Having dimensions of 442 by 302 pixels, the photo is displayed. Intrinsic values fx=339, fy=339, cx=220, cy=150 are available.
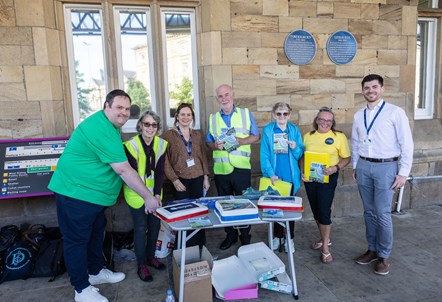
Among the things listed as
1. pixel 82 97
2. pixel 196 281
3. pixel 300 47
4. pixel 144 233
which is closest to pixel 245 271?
pixel 196 281

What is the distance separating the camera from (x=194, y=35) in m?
A: 4.60

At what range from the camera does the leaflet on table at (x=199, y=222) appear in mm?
2584

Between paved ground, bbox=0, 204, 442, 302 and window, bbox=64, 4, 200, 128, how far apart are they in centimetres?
207

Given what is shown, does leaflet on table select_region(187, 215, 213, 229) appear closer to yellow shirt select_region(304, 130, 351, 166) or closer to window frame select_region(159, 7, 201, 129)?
yellow shirt select_region(304, 130, 351, 166)

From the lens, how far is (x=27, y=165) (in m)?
3.85

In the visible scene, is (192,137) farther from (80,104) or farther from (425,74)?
(425,74)

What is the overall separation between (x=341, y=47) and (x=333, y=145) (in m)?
2.08

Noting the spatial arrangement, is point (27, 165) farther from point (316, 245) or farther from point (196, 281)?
point (316, 245)

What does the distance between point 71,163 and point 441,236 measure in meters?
4.39

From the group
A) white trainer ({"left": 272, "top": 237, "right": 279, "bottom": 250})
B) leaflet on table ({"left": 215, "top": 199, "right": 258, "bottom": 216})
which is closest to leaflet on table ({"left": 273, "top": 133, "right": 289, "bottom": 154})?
leaflet on table ({"left": 215, "top": 199, "right": 258, "bottom": 216})

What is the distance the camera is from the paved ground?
3.03 m

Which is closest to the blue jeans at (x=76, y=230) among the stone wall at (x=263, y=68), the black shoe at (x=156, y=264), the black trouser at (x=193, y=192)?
the black shoe at (x=156, y=264)

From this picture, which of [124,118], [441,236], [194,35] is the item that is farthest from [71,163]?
[441,236]

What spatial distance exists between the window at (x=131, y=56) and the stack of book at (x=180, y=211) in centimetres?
199
